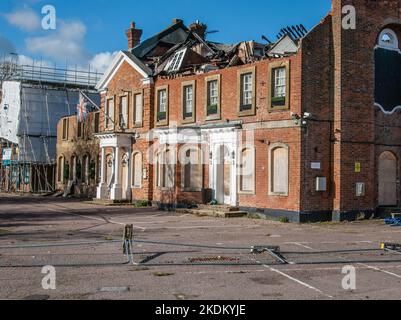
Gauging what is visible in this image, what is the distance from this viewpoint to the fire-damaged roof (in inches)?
954

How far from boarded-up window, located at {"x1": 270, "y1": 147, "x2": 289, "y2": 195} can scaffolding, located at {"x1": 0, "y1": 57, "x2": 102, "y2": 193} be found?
28851 mm

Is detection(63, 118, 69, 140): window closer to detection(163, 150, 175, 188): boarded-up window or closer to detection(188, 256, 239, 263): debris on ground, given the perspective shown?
detection(163, 150, 175, 188): boarded-up window

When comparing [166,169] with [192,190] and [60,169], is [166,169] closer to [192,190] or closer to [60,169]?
[192,190]

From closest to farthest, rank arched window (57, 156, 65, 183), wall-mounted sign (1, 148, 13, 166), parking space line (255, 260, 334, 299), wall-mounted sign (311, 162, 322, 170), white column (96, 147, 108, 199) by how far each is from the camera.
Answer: parking space line (255, 260, 334, 299)
wall-mounted sign (311, 162, 322, 170)
white column (96, 147, 108, 199)
arched window (57, 156, 65, 183)
wall-mounted sign (1, 148, 13, 166)

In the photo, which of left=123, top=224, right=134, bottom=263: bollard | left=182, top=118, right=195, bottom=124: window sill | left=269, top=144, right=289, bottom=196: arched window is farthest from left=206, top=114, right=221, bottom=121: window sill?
left=123, top=224, right=134, bottom=263: bollard

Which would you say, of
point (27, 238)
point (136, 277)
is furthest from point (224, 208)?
point (136, 277)

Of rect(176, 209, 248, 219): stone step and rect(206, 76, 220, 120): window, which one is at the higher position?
rect(206, 76, 220, 120): window

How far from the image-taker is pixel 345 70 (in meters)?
21.5

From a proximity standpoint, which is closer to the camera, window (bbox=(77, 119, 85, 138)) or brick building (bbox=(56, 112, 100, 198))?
brick building (bbox=(56, 112, 100, 198))

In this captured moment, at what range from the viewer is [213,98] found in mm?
25516

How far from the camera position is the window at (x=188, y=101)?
26.6 m

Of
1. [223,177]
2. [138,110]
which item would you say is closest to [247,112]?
[223,177]

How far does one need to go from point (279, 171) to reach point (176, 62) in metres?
10.6

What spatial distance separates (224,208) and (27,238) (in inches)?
396
